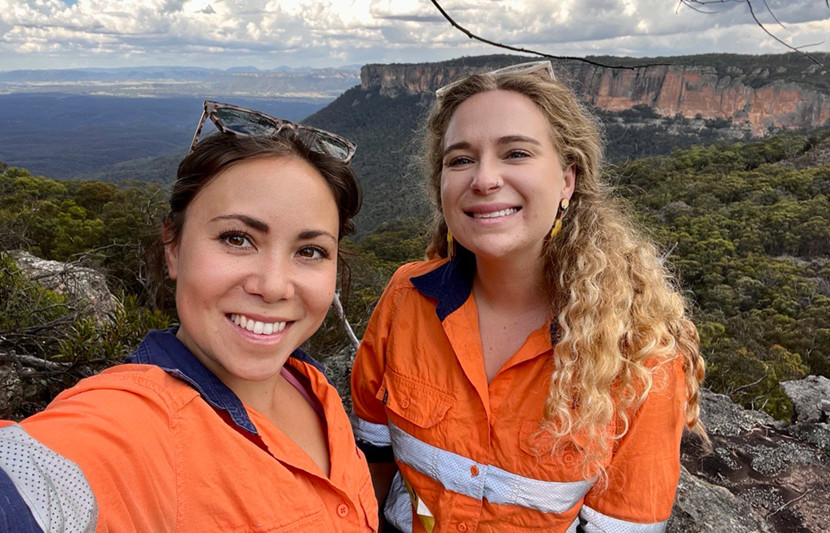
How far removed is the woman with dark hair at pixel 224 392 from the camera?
84 centimetres

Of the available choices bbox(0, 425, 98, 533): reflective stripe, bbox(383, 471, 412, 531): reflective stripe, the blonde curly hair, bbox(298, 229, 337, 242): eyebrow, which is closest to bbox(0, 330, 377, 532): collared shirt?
bbox(0, 425, 98, 533): reflective stripe

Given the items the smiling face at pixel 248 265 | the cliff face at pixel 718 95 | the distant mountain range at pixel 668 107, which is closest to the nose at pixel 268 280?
the smiling face at pixel 248 265

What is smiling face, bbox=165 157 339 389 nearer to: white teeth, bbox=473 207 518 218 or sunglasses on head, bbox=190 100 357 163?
sunglasses on head, bbox=190 100 357 163

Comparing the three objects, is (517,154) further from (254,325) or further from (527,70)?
(254,325)

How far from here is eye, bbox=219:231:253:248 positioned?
118 cm

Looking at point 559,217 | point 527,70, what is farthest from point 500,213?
point 527,70

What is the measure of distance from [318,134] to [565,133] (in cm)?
101

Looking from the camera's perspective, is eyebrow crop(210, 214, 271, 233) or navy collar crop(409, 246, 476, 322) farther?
navy collar crop(409, 246, 476, 322)

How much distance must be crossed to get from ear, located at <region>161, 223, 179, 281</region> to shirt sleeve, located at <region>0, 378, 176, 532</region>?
38cm

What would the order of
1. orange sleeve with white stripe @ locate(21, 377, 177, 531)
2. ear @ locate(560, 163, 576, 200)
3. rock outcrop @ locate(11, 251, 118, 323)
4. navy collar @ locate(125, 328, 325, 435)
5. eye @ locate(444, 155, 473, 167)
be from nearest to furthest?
orange sleeve with white stripe @ locate(21, 377, 177, 531), navy collar @ locate(125, 328, 325, 435), eye @ locate(444, 155, 473, 167), ear @ locate(560, 163, 576, 200), rock outcrop @ locate(11, 251, 118, 323)

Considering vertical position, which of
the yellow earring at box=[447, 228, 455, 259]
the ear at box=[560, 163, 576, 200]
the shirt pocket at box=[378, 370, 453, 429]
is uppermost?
the ear at box=[560, 163, 576, 200]

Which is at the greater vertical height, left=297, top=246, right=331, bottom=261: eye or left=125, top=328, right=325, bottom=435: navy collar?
left=297, top=246, right=331, bottom=261: eye

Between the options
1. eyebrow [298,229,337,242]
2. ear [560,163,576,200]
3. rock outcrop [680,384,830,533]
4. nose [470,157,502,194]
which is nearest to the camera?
eyebrow [298,229,337,242]

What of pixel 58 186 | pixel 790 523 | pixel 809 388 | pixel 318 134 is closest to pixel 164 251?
pixel 318 134
